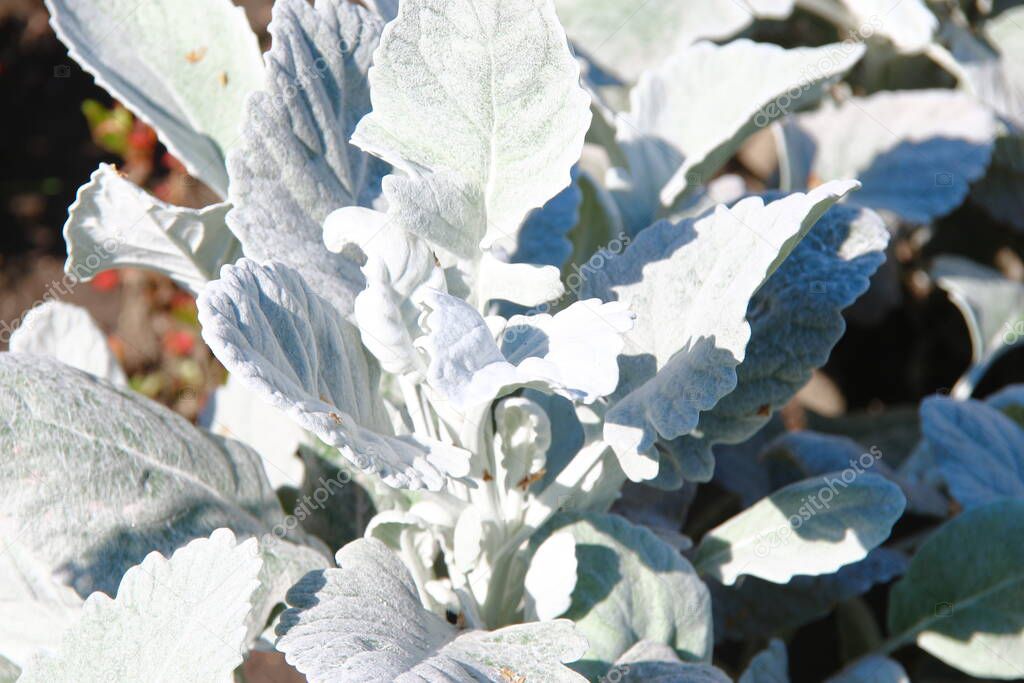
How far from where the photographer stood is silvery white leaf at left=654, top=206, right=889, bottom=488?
40.1 inches

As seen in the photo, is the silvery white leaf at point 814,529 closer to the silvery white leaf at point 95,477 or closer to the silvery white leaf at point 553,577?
the silvery white leaf at point 553,577

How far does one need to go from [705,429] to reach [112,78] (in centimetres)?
65

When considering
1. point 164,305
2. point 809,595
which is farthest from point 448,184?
point 164,305

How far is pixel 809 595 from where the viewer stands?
1255 millimetres

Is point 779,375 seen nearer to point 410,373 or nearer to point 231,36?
point 410,373

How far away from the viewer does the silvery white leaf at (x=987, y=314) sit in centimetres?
159

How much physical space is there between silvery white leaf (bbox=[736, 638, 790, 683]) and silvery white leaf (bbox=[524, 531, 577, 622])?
0.83 feet

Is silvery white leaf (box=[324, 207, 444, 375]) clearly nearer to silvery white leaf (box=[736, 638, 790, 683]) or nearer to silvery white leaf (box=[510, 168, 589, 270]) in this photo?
silvery white leaf (box=[510, 168, 589, 270])

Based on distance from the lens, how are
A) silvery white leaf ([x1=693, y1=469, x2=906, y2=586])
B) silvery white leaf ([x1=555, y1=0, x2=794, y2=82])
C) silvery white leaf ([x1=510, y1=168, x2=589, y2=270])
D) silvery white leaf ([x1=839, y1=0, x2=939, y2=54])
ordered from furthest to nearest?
silvery white leaf ([x1=555, y1=0, x2=794, y2=82]) < silvery white leaf ([x1=839, y1=0, x2=939, y2=54]) < silvery white leaf ([x1=510, y1=168, x2=589, y2=270]) < silvery white leaf ([x1=693, y1=469, x2=906, y2=586])

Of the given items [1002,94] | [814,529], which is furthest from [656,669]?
[1002,94]

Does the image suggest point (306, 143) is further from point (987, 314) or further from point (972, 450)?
point (987, 314)

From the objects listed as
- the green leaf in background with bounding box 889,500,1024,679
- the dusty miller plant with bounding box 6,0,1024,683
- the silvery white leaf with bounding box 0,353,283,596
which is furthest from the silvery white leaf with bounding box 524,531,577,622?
the green leaf in background with bounding box 889,500,1024,679

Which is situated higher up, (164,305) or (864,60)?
(864,60)

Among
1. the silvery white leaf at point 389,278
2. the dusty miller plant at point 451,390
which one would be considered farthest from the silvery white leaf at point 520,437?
the silvery white leaf at point 389,278
